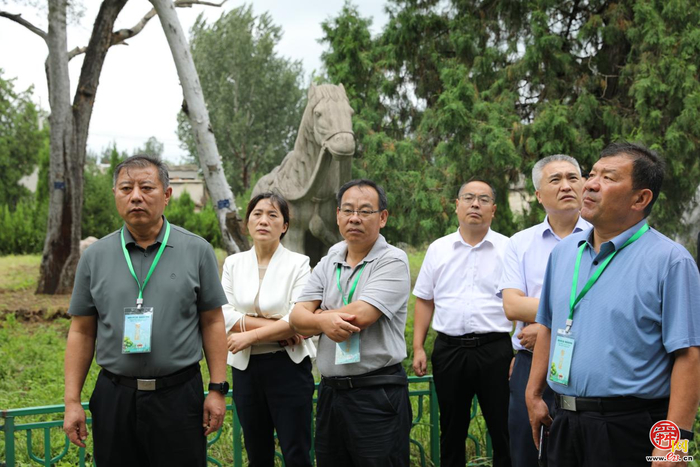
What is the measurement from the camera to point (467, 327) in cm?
366

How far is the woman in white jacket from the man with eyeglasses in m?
0.80

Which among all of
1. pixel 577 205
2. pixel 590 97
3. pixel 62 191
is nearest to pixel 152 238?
pixel 577 205

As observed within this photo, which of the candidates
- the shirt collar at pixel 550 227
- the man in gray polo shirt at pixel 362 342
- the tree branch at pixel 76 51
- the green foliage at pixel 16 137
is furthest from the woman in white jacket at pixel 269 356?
the green foliage at pixel 16 137

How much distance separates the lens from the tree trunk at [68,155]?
10.7 m

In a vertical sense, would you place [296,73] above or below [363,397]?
above

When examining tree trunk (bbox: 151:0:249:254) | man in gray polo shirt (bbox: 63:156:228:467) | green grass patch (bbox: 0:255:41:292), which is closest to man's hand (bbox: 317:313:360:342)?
man in gray polo shirt (bbox: 63:156:228:467)

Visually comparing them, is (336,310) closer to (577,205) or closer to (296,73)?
(577,205)

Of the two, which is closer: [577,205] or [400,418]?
Answer: [400,418]

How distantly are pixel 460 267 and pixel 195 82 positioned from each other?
18.7 feet

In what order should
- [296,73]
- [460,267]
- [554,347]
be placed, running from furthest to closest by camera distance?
[296,73] < [460,267] < [554,347]

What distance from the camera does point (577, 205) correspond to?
326cm

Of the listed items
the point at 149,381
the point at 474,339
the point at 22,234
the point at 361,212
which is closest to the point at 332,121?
the point at 361,212

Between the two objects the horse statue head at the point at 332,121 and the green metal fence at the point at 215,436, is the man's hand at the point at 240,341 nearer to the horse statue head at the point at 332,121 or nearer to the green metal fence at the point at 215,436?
the green metal fence at the point at 215,436

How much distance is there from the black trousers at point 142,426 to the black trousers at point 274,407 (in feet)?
1.83
